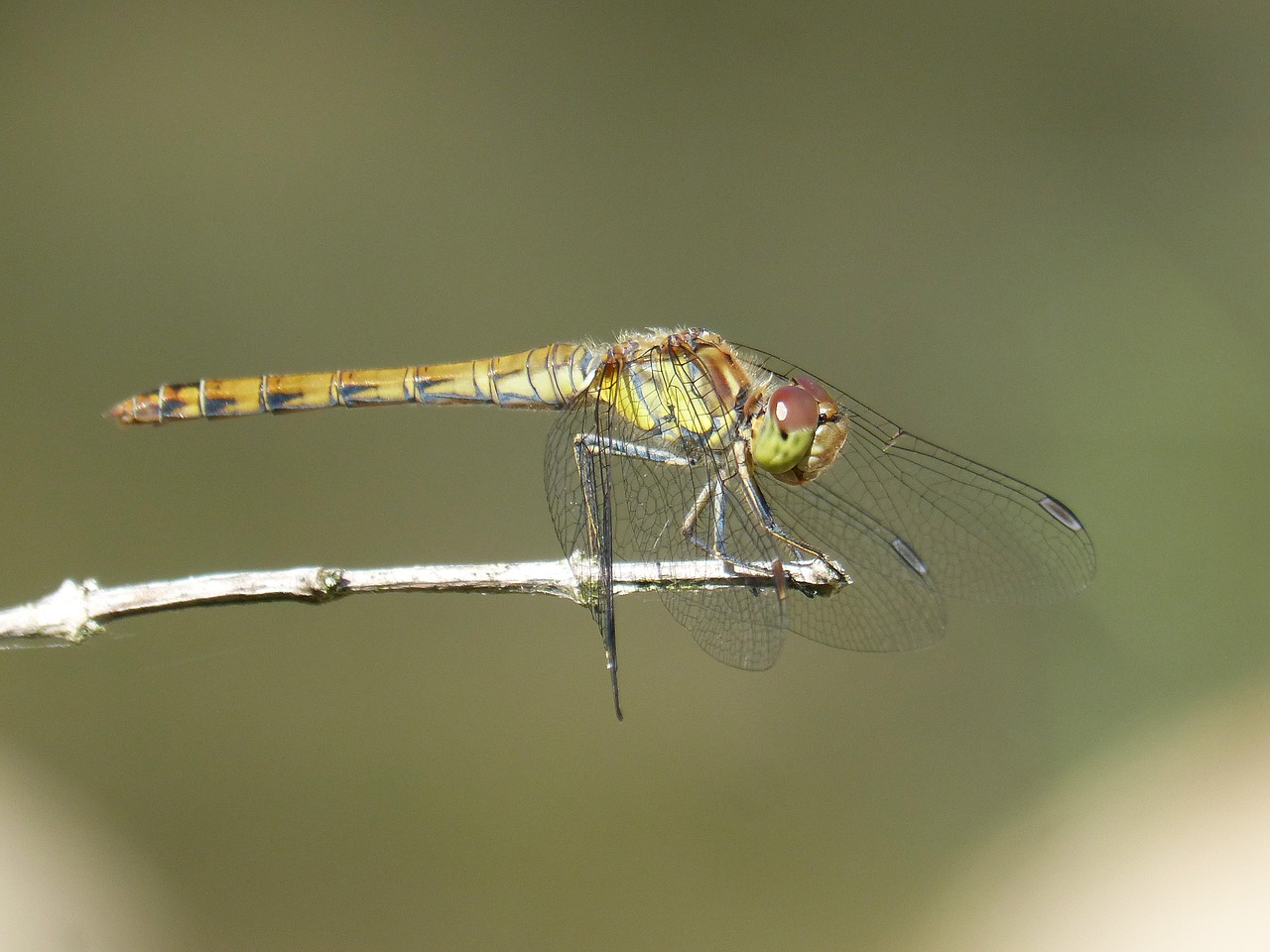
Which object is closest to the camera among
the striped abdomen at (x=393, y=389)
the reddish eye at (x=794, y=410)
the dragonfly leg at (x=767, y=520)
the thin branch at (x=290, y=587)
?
the thin branch at (x=290, y=587)

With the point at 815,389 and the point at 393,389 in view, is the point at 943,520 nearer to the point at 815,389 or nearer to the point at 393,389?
the point at 815,389

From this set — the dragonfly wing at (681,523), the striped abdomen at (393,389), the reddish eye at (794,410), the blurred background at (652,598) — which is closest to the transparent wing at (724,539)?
the dragonfly wing at (681,523)

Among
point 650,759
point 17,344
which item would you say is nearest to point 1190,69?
point 650,759

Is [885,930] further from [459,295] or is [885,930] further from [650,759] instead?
[459,295]

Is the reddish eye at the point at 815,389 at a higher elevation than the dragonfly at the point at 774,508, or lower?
higher

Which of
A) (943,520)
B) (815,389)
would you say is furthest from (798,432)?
(943,520)

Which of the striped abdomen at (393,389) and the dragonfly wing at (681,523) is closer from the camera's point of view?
the dragonfly wing at (681,523)

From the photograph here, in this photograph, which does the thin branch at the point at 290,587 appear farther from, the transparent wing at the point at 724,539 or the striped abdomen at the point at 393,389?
the striped abdomen at the point at 393,389

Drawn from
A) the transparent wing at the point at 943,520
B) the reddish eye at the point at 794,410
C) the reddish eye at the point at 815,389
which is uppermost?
the reddish eye at the point at 815,389
